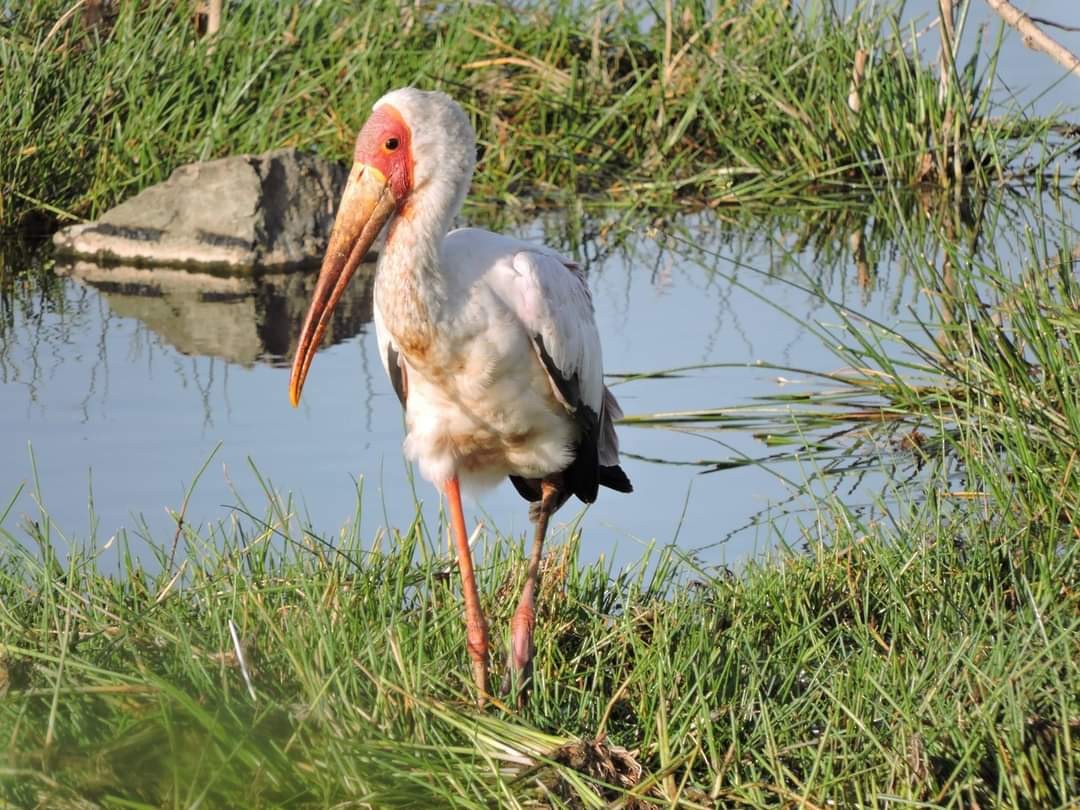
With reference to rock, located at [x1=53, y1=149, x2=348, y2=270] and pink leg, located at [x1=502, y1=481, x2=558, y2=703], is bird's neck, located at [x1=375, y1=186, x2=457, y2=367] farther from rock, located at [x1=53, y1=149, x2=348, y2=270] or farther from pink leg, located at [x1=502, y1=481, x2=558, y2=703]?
rock, located at [x1=53, y1=149, x2=348, y2=270]

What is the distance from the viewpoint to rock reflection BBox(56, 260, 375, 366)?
7617 millimetres

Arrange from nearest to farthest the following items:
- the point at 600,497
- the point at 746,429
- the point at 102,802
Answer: the point at 102,802 < the point at 600,497 < the point at 746,429

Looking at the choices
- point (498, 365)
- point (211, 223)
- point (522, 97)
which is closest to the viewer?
point (498, 365)

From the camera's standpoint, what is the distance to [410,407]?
4691 millimetres

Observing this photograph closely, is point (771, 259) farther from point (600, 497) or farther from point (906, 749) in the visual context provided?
point (906, 749)

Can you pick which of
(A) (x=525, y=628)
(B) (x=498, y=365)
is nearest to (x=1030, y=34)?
(B) (x=498, y=365)

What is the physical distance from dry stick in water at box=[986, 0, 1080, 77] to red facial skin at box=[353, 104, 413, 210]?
5.50 feet

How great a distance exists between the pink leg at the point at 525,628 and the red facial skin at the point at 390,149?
0.87 m

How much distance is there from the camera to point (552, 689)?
4270 mm

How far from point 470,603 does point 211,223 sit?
195 inches

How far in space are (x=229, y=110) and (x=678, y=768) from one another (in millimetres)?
6565

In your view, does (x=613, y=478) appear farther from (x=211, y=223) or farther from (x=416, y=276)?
(x=211, y=223)

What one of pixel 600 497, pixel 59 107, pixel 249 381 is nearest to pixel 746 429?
pixel 600 497

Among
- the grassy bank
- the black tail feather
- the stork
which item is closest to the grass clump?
the stork
